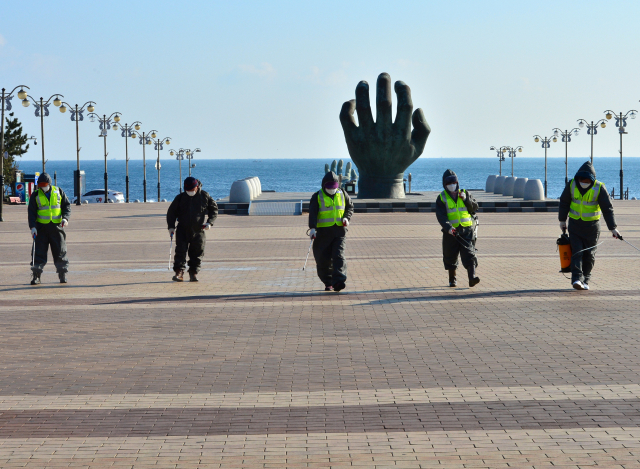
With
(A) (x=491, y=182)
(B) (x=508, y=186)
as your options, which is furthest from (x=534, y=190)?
(A) (x=491, y=182)

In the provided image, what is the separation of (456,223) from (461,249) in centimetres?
37

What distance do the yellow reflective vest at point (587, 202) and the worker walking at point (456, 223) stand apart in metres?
1.35

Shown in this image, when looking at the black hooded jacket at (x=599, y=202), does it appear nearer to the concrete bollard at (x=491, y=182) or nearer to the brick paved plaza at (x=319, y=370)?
the brick paved plaza at (x=319, y=370)

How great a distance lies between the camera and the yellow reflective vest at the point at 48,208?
1296 centimetres

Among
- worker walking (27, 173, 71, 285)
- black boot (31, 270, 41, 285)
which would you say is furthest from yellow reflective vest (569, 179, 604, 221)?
black boot (31, 270, 41, 285)

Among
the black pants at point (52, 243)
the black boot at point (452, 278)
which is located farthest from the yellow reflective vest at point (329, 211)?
the black pants at point (52, 243)

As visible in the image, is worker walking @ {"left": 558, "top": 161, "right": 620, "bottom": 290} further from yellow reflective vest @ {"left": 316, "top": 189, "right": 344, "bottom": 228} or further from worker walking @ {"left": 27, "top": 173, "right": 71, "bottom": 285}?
worker walking @ {"left": 27, "top": 173, "right": 71, "bottom": 285}

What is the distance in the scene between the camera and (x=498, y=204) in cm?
3469

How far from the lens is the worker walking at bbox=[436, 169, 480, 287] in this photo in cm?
1224

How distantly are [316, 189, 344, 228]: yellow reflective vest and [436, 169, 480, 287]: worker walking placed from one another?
4.68 ft

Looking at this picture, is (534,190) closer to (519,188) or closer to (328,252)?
(519,188)

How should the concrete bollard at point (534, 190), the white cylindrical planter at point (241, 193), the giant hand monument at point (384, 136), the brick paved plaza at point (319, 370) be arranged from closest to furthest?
1. the brick paved plaza at point (319, 370)
2. the white cylindrical planter at point (241, 193)
3. the concrete bollard at point (534, 190)
4. the giant hand monument at point (384, 136)

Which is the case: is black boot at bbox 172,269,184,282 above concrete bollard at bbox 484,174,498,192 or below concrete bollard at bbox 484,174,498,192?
below

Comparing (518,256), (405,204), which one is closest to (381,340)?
(518,256)
